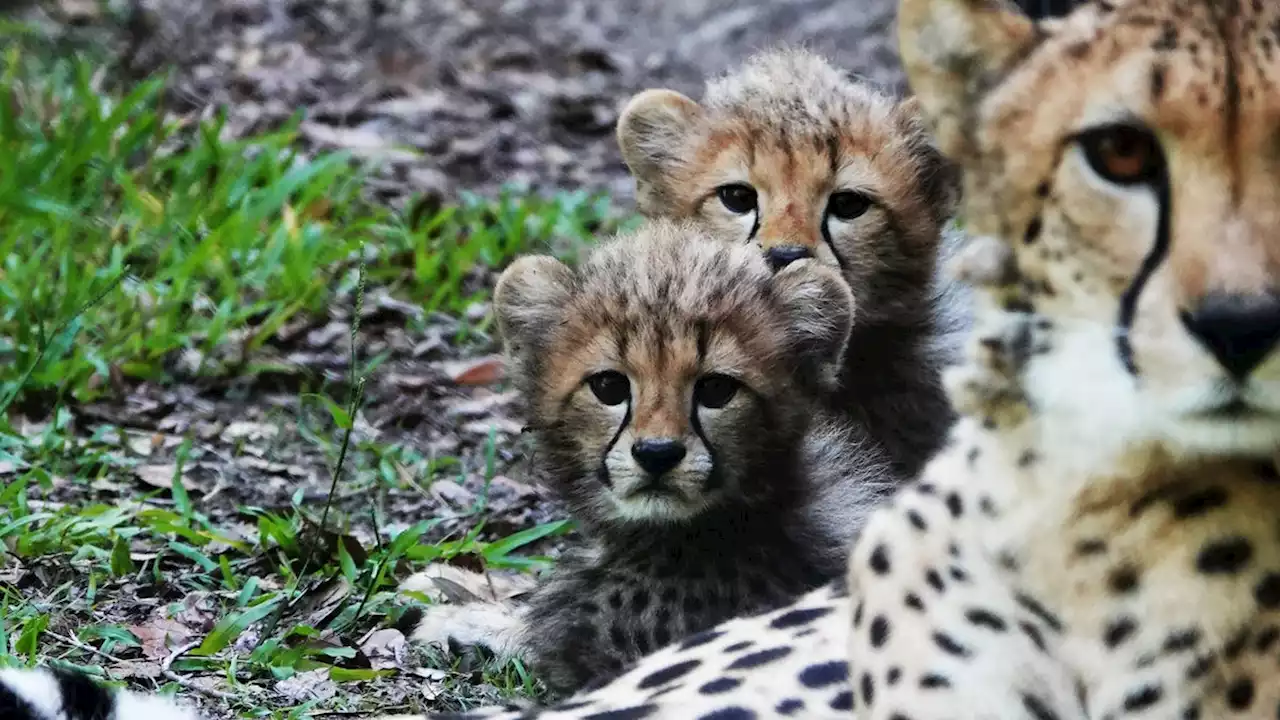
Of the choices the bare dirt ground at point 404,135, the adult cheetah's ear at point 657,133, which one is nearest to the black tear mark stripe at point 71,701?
the bare dirt ground at point 404,135

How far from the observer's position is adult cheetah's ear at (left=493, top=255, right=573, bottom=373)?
10.7 feet

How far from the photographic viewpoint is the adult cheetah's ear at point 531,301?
3.27 m

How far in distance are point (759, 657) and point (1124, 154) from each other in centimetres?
93

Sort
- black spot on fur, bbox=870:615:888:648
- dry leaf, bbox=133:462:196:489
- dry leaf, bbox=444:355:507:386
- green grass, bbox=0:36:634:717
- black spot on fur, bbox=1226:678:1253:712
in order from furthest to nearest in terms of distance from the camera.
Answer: dry leaf, bbox=444:355:507:386 < dry leaf, bbox=133:462:196:489 < green grass, bbox=0:36:634:717 < black spot on fur, bbox=870:615:888:648 < black spot on fur, bbox=1226:678:1253:712

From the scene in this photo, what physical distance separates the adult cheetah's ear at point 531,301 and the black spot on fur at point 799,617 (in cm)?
97

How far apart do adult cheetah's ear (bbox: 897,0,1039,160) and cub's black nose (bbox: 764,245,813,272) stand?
1481mm

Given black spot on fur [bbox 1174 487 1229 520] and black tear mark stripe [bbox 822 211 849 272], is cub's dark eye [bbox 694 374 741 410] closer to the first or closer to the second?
black tear mark stripe [bbox 822 211 849 272]

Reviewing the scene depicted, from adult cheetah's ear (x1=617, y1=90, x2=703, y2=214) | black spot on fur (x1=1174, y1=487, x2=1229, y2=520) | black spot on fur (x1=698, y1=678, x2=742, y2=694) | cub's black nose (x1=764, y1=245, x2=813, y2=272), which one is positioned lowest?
black spot on fur (x1=698, y1=678, x2=742, y2=694)

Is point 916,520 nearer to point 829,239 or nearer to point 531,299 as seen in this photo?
point 531,299

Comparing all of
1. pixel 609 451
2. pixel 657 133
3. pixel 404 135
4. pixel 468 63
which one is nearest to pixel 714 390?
pixel 609 451

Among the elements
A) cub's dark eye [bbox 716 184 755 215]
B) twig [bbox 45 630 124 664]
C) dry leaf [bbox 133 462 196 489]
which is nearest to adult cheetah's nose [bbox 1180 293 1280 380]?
twig [bbox 45 630 124 664]

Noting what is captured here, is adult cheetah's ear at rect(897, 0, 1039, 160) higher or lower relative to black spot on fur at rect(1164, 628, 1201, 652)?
higher

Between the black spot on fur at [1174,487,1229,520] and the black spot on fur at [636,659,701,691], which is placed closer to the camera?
the black spot on fur at [1174,487,1229,520]

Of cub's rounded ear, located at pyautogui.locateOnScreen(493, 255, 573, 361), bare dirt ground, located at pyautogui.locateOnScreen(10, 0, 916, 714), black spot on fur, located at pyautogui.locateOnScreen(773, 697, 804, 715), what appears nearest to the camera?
black spot on fur, located at pyautogui.locateOnScreen(773, 697, 804, 715)
